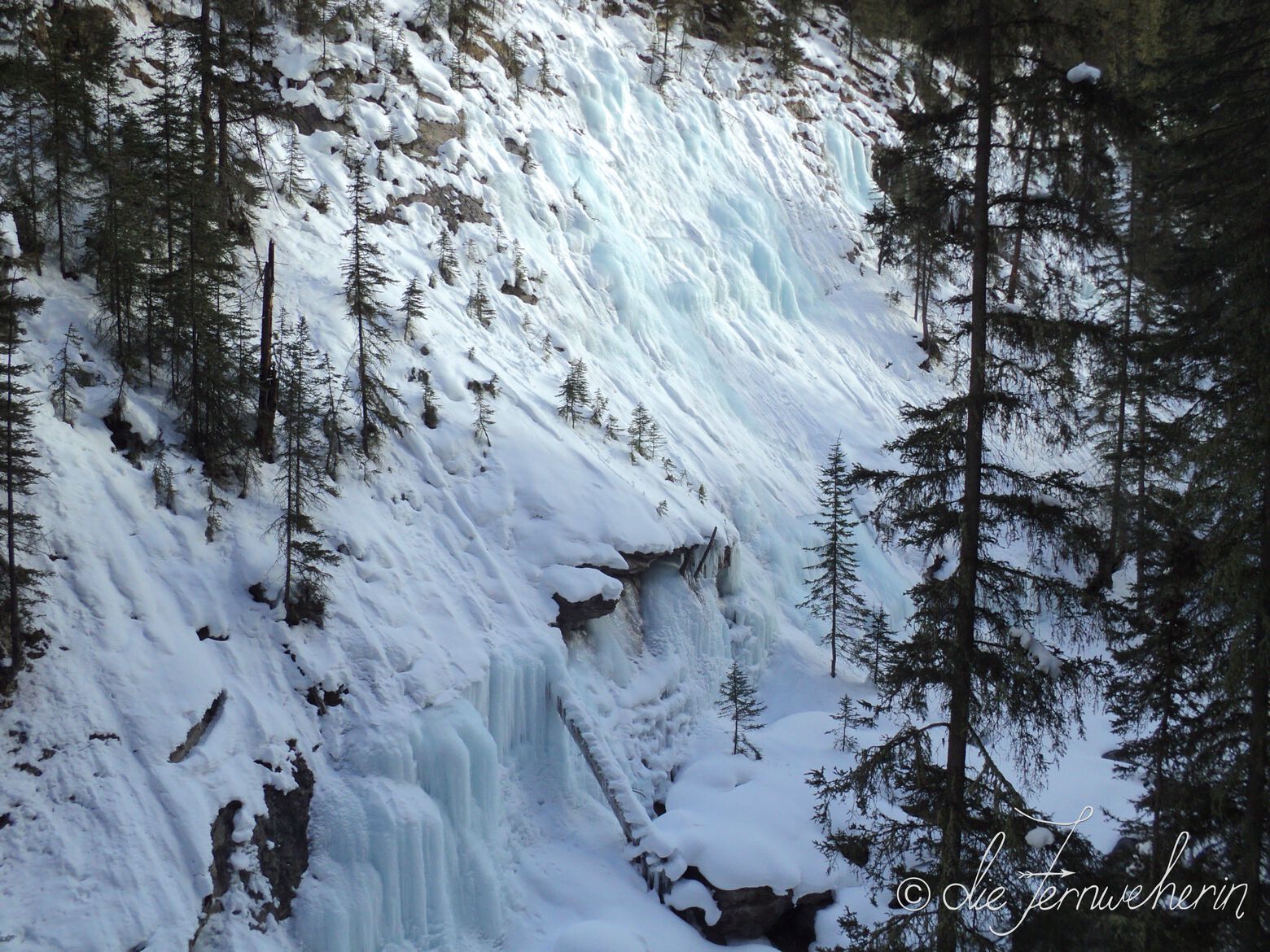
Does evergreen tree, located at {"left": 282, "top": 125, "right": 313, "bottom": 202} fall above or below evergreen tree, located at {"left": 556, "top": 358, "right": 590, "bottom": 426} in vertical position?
above

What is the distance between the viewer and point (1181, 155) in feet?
31.9

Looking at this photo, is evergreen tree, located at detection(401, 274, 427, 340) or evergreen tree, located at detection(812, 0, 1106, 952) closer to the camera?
evergreen tree, located at detection(812, 0, 1106, 952)

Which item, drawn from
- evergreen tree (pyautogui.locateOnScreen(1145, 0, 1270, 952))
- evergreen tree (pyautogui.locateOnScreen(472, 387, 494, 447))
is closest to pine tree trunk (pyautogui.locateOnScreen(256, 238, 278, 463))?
evergreen tree (pyautogui.locateOnScreen(472, 387, 494, 447))

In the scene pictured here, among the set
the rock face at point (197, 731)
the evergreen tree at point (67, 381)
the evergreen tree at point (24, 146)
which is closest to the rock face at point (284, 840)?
the rock face at point (197, 731)

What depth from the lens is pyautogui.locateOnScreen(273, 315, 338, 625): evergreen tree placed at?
1118 cm

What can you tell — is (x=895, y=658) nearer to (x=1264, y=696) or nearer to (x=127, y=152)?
(x=1264, y=696)

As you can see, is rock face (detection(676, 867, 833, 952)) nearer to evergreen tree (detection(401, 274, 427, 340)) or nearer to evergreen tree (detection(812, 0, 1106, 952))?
evergreen tree (detection(812, 0, 1106, 952))

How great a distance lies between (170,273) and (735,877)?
11.7 m

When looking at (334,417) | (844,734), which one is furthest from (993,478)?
(334,417)

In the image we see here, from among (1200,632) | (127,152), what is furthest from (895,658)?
(127,152)

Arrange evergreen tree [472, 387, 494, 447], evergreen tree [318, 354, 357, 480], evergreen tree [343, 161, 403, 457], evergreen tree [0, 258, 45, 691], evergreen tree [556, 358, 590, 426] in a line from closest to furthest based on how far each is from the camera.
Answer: evergreen tree [0, 258, 45, 691] < evergreen tree [318, 354, 357, 480] < evergreen tree [343, 161, 403, 457] < evergreen tree [472, 387, 494, 447] < evergreen tree [556, 358, 590, 426]

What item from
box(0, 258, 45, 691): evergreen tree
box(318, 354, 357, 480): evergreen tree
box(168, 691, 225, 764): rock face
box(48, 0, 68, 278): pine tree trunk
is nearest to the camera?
box(0, 258, 45, 691): evergreen tree
